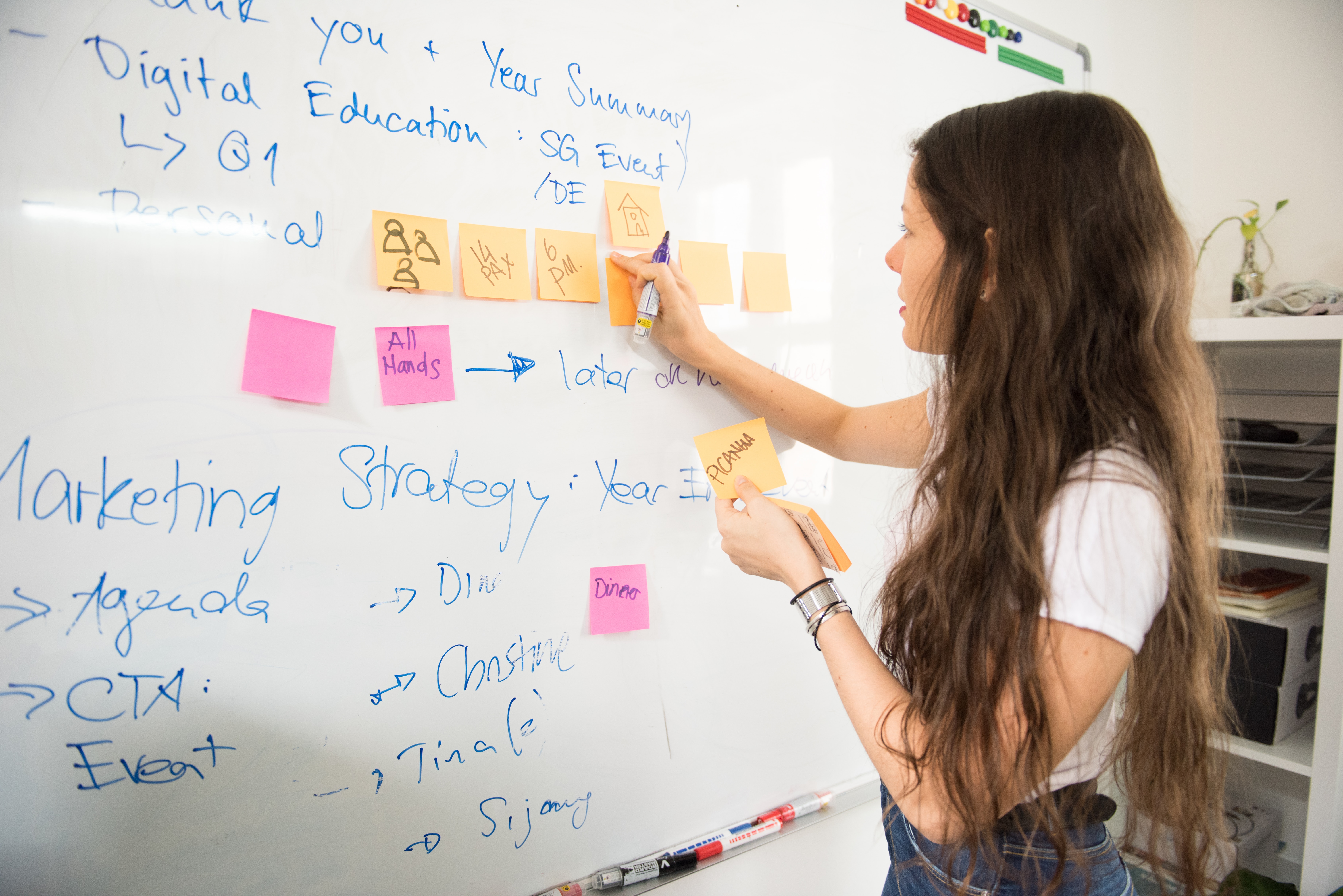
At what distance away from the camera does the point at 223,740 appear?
2.27 ft

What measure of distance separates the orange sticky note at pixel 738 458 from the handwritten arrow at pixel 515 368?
0.77 feet

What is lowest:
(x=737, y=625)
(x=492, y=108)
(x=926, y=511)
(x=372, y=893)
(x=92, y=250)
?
(x=372, y=893)

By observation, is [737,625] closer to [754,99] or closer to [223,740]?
[223,740]

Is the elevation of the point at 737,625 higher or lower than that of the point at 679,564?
lower

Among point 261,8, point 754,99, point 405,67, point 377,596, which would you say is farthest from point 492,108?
point 377,596

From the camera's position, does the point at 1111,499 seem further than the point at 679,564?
No

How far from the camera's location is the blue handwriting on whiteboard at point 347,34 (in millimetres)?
703

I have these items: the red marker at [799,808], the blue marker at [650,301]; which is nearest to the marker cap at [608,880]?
the red marker at [799,808]

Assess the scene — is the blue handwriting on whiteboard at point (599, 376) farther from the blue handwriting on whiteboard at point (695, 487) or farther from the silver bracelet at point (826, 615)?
the silver bracelet at point (826, 615)

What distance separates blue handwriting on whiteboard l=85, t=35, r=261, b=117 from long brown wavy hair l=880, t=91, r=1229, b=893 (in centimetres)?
65

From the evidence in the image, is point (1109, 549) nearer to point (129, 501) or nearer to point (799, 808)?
point (799, 808)

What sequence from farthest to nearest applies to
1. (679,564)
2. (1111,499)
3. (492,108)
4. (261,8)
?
(679,564) < (492,108) < (261,8) < (1111,499)

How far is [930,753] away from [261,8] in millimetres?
887

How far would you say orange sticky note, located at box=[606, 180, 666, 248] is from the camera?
0.87 m
